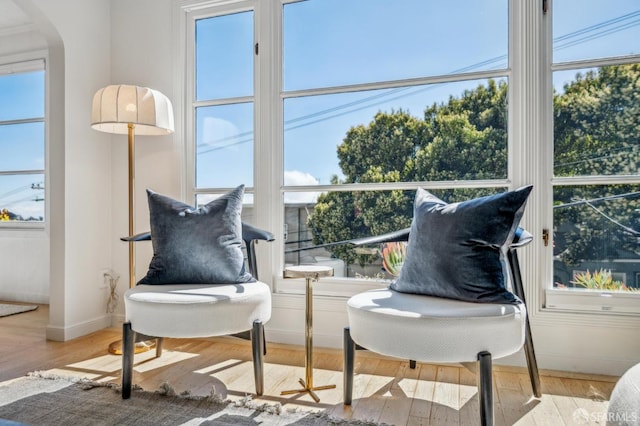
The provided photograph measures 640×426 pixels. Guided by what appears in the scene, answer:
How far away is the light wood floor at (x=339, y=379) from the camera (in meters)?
1.71

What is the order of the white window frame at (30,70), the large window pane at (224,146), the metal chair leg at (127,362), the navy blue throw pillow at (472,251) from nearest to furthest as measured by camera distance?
the navy blue throw pillow at (472,251), the metal chair leg at (127,362), the large window pane at (224,146), the white window frame at (30,70)

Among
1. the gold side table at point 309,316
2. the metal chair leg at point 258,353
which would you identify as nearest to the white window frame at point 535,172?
the gold side table at point 309,316

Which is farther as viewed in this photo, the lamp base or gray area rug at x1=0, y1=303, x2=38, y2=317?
gray area rug at x1=0, y1=303, x2=38, y2=317

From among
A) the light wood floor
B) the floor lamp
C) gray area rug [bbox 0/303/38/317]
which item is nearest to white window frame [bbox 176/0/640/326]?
the light wood floor

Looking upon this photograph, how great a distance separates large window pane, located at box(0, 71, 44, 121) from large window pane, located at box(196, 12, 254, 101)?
7.39 ft

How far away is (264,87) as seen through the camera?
2.70 m

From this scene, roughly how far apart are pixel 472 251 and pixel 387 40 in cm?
150

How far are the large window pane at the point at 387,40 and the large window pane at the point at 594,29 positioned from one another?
0.90 feet

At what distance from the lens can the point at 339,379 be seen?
2.06 meters

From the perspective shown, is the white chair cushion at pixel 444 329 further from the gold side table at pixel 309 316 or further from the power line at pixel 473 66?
the power line at pixel 473 66

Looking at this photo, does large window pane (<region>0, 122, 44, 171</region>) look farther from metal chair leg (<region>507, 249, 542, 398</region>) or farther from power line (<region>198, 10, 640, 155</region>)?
metal chair leg (<region>507, 249, 542, 398</region>)

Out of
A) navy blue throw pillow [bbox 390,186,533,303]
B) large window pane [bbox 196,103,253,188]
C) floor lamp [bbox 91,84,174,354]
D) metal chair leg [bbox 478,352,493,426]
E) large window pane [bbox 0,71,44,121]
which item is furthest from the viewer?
large window pane [bbox 0,71,44,121]

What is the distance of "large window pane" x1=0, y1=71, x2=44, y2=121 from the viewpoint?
4.13m

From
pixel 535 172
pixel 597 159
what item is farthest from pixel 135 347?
pixel 597 159
